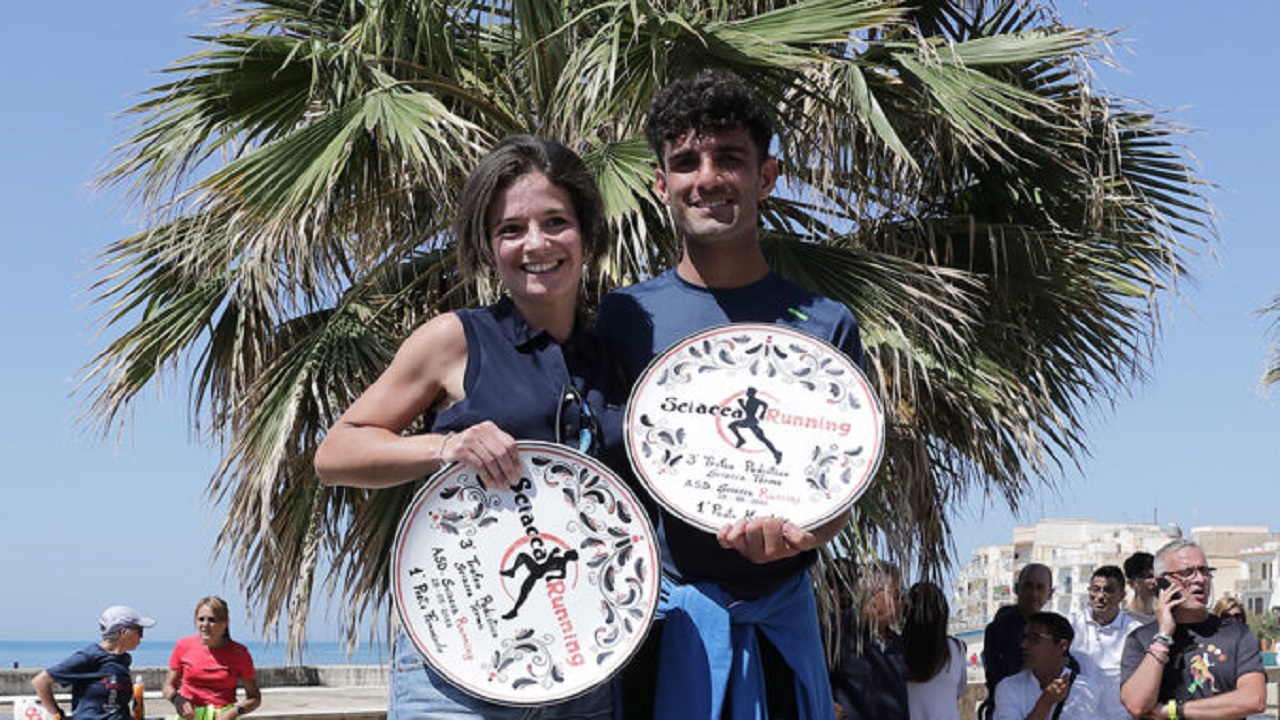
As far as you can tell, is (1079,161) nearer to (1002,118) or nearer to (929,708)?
(1002,118)

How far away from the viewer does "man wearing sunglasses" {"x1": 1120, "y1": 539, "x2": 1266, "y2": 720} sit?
545 centimetres

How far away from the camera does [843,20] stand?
19.8 ft

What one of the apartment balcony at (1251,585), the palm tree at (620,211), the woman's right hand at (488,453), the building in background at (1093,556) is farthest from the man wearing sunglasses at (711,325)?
the apartment balcony at (1251,585)

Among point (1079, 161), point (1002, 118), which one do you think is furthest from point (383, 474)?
point (1079, 161)

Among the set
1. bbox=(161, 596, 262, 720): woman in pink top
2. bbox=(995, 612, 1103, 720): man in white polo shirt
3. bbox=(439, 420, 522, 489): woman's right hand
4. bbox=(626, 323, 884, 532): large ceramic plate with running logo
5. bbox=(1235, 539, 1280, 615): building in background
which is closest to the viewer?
bbox=(439, 420, 522, 489): woman's right hand

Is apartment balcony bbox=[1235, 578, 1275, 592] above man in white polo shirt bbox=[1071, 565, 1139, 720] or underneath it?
underneath

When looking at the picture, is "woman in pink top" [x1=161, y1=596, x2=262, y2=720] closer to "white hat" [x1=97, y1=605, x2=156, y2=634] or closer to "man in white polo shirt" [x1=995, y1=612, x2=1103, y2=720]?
"white hat" [x1=97, y1=605, x2=156, y2=634]

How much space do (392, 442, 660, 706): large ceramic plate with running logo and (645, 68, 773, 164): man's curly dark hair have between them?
25.6 inches

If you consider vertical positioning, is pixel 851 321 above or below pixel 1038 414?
above

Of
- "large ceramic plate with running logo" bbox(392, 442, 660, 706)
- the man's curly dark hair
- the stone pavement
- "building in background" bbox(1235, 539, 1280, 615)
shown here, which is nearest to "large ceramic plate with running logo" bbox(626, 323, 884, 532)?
"large ceramic plate with running logo" bbox(392, 442, 660, 706)

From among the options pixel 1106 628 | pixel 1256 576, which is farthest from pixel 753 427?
pixel 1256 576

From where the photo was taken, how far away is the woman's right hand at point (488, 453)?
2.07m

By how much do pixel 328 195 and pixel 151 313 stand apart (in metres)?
1.26

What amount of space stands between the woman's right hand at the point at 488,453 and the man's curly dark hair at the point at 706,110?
671 millimetres
